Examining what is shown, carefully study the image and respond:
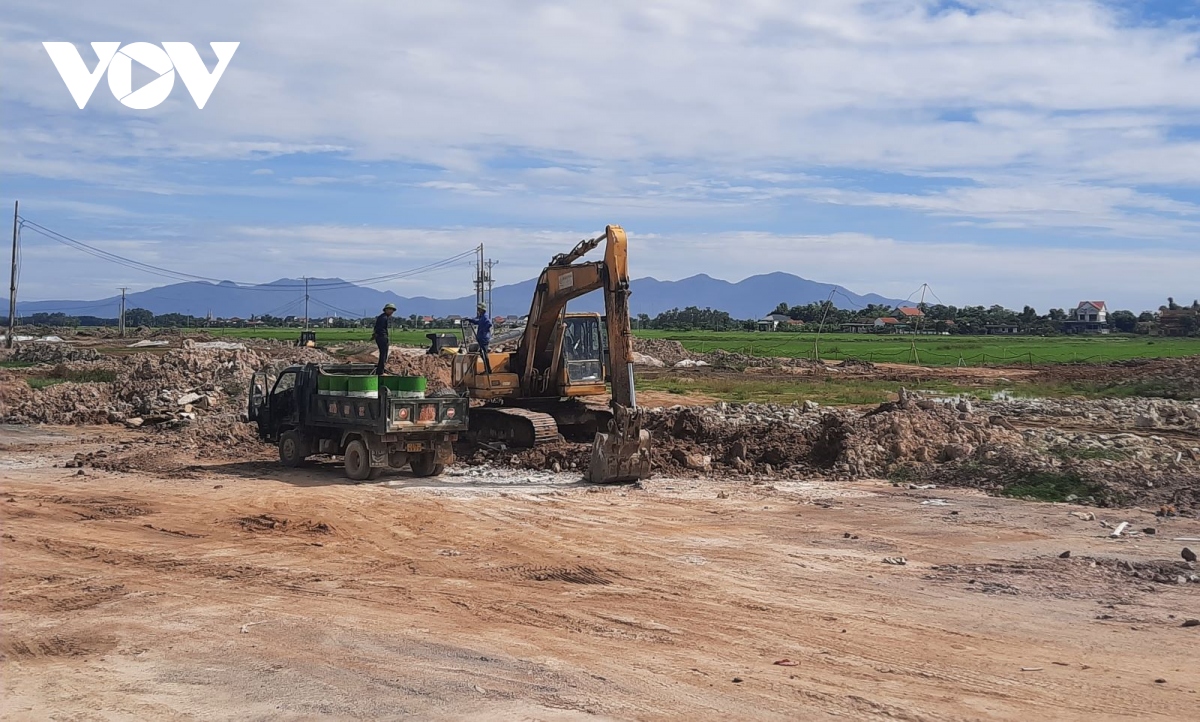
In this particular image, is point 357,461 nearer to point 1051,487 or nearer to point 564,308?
point 564,308

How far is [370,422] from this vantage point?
57.0 feet

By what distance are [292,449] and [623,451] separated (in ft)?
20.9

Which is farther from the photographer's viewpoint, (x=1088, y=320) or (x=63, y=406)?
(x=1088, y=320)

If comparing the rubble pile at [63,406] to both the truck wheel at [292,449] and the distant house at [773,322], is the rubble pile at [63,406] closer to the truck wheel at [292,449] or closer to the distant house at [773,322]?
the truck wheel at [292,449]

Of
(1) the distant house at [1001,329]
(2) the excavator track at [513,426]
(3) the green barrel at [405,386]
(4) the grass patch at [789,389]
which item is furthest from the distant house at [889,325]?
(3) the green barrel at [405,386]

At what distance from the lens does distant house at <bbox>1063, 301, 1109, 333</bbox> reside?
110 m

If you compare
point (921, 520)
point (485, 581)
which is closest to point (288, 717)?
point (485, 581)

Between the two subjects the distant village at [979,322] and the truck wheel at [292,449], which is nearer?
the truck wheel at [292,449]

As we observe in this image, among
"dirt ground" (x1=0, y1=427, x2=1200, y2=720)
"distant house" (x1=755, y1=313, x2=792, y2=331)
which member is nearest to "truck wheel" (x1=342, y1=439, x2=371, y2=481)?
"dirt ground" (x1=0, y1=427, x2=1200, y2=720)

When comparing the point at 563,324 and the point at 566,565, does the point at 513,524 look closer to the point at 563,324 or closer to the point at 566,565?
the point at 566,565

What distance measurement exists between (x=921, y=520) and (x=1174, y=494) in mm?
4397

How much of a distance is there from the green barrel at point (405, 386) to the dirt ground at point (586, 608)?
2016 millimetres

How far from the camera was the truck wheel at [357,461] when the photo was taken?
1788 centimetres

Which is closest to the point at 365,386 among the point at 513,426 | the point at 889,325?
the point at 513,426
